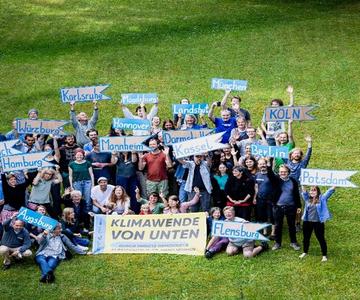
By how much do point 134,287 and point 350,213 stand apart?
5492 mm

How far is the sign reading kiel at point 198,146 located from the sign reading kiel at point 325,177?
2149mm

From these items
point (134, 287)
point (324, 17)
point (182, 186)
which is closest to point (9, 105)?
point (182, 186)

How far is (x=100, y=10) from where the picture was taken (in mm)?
35562

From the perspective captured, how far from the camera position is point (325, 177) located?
598 inches

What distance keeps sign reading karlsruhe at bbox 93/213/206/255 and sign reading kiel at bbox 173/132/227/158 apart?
50.5 inches

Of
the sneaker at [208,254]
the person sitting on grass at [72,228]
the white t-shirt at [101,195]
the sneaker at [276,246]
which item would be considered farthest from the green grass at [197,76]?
the white t-shirt at [101,195]

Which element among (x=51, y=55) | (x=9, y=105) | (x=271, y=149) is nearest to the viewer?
(x=271, y=149)

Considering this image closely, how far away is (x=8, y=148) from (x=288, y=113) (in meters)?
6.08

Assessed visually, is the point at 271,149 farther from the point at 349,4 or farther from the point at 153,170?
the point at 349,4

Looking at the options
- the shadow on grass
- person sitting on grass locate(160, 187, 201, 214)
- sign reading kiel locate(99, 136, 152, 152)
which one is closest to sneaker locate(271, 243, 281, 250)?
person sitting on grass locate(160, 187, 201, 214)

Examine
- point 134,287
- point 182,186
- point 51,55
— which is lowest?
point 134,287

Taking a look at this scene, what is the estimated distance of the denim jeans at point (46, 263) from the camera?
15.7 meters

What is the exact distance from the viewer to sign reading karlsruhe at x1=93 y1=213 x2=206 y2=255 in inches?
650

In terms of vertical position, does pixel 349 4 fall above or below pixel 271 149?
above
